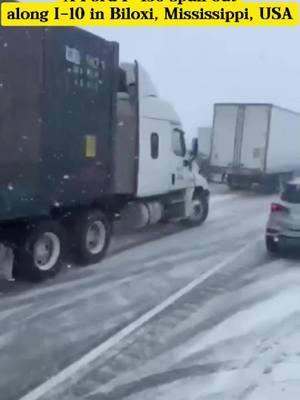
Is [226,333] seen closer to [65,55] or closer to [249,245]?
[65,55]

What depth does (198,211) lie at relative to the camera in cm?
1409

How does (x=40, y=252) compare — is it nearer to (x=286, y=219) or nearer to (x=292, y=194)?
(x=286, y=219)

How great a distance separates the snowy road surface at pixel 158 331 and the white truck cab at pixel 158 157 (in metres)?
1.90

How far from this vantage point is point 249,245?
11438 mm

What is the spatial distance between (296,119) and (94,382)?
23918 millimetres

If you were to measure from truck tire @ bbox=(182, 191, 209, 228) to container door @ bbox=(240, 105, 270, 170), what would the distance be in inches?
350

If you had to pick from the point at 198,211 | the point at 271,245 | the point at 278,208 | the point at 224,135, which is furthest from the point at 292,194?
the point at 224,135

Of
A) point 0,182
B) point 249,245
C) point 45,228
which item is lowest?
point 249,245

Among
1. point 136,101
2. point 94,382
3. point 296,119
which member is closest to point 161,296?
point 94,382

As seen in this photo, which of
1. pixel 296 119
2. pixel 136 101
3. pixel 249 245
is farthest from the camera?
pixel 296 119

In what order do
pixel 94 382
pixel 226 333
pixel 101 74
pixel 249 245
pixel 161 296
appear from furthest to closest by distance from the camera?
pixel 249 245
pixel 101 74
pixel 161 296
pixel 226 333
pixel 94 382

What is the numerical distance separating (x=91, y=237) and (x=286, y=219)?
3374 millimetres

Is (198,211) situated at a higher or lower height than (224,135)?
lower

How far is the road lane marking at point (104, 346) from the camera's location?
15.6ft
